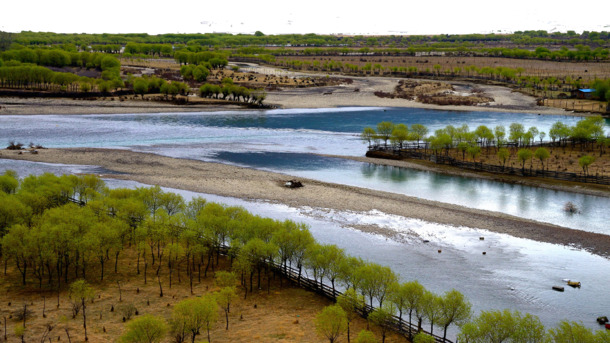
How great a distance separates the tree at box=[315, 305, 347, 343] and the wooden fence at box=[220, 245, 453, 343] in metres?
3.00

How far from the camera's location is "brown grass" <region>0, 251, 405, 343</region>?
27375 mm

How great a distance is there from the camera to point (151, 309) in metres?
30.0

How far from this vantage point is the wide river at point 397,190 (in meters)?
34.4

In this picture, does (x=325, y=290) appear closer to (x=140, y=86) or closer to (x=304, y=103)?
(x=304, y=103)

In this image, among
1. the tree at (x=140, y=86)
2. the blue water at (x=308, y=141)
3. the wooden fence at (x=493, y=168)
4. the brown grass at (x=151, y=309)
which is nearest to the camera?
the brown grass at (x=151, y=309)

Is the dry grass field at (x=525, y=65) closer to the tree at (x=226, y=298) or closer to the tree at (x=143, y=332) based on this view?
the tree at (x=226, y=298)

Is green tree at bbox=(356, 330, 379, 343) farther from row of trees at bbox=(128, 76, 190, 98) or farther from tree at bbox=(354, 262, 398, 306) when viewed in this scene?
row of trees at bbox=(128, 76, 190, 98)

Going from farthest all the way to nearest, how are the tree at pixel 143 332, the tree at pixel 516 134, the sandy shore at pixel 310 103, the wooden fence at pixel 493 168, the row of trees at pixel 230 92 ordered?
the row of trees at pixel 230 92 → the sandy shore at pixel 310 103 → the tree at pixel 516 134 → the wooden fence at pixel 493 168 → the tree at pixel 143 332

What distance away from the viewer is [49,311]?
96.5 ft

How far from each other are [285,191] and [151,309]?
82.6ft

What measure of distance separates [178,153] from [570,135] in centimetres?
4650

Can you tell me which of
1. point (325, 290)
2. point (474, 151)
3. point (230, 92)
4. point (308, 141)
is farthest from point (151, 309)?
point (230, 92)

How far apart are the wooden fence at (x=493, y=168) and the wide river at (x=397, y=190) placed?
2.67m

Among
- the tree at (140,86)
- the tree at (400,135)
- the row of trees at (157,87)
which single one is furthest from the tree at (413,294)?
the tree at (140,86)
